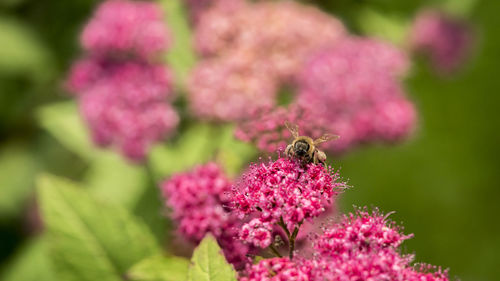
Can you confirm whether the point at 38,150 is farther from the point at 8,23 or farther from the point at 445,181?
the point at 445,181

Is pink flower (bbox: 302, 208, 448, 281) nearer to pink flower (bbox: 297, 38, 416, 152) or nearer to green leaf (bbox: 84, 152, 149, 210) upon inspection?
pink flower (bbox: 297, 38, 416, 152)

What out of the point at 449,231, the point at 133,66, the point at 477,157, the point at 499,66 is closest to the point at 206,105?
the point at 133,66

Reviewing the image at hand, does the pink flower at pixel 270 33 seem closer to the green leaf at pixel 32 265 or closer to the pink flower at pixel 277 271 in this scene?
the green leaf at pixel 32 265

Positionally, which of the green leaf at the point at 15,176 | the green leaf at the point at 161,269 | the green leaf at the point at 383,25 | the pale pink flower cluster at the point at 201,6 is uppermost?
the green leaf at the point at 383,25

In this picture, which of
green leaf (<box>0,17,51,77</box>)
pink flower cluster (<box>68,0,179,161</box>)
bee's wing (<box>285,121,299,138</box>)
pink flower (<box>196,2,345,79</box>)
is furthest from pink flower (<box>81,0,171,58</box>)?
bee's wing (<box>285,121,299,138</box>)

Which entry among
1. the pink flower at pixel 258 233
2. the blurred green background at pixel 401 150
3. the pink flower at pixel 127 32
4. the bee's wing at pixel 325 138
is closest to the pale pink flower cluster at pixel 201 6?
the pink flower at pixel 127 32

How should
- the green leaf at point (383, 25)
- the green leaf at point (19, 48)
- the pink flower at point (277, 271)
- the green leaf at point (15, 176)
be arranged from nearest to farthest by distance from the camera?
the pink flower at point (277, 271) < the green leaf at point (383, 25) < the green leaf at point (19, 48) < the green leaf at point (15, 176)
